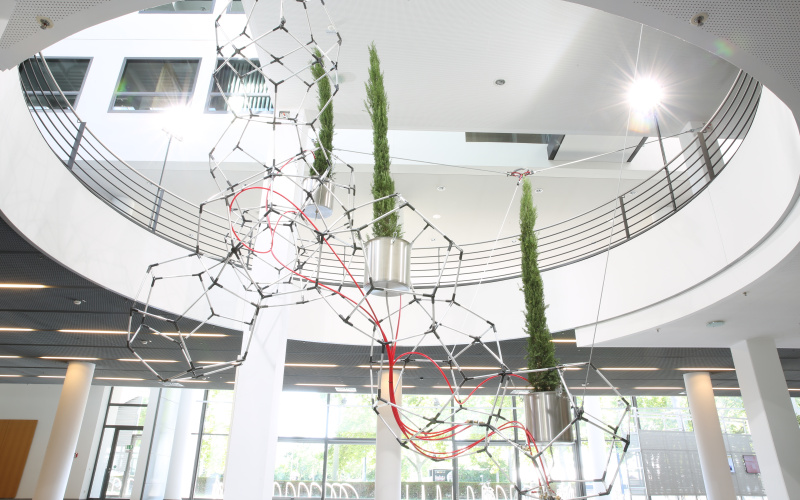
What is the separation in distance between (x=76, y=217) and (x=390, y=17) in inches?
160

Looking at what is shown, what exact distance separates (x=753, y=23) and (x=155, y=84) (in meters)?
11.2

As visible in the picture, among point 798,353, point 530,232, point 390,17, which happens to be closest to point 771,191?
point 530,232

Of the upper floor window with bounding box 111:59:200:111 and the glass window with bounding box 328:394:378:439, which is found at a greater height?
the upper floor window with bounding box 111:59:200:111

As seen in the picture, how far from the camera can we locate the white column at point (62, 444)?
332 inches

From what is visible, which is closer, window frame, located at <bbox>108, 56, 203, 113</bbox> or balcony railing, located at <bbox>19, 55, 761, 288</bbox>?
balcony railing, located at <bbox>19, 55, 761, 288</bbox>

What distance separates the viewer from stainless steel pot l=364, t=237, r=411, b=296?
2.31m

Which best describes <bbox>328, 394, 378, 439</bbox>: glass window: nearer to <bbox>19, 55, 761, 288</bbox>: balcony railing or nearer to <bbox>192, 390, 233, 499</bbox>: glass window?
<bbox>192, 390, 233, 499</bbox>: glass window

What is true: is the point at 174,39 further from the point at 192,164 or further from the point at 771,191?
the point at 771,191

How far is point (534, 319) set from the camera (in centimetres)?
437

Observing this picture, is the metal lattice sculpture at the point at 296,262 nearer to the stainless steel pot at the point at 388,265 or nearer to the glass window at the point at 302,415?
the stainless steel pot at the point at 388,265

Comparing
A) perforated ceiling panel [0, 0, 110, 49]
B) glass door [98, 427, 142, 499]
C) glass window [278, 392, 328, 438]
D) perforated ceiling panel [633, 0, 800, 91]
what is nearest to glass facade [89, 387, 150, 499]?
glass door [98, 427, 142, 499]

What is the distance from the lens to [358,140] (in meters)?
9.57

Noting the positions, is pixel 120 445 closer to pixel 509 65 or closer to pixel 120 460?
pixel 120 460

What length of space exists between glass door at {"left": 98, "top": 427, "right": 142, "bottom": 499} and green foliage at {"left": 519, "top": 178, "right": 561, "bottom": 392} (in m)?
14.1
